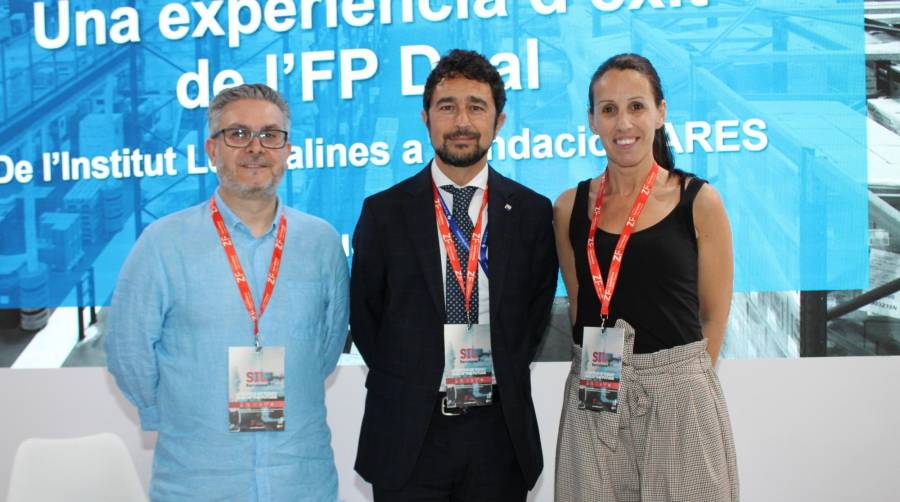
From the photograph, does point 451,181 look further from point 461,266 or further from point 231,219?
point 231,219

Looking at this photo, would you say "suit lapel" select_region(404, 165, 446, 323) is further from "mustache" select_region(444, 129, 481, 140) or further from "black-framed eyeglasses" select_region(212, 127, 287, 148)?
"black-framed eyeglasses" select_region(212, 127, 287, 148)

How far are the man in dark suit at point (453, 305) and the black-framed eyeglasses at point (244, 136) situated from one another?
35 centimetres

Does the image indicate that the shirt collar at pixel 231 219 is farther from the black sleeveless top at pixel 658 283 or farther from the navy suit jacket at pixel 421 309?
the black sleeveless top at pixel 658 283

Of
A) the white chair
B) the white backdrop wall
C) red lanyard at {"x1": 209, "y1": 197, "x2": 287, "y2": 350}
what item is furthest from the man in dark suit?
the white backdrop wall

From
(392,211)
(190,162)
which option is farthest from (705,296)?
(190,162)

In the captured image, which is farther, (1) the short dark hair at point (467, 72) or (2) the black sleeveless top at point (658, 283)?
(1) the short dark hair at point (467, 72)

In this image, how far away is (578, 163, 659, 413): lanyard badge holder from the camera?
2.07 m

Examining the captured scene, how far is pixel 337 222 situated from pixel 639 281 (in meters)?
2.11

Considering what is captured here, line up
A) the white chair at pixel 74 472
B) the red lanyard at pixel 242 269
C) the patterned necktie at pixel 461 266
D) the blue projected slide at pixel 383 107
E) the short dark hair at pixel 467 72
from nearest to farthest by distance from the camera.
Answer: the red lanyard at pixel 242 269 < the patterned necktie at pixel 461 266 < the short dark hair at pixel 467 72 < the white chair at pixel 74 472 < the blue projected slide at pixel 383 107

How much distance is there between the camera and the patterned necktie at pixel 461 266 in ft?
7.30

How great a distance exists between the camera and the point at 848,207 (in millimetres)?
3719

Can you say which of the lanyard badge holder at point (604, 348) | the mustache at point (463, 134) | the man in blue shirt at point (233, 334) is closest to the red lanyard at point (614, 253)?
the lanyard badge holder at point (604, 348)

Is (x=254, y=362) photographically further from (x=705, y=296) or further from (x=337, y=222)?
(x=337, y=222)

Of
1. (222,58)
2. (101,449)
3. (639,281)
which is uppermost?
(222,58)
